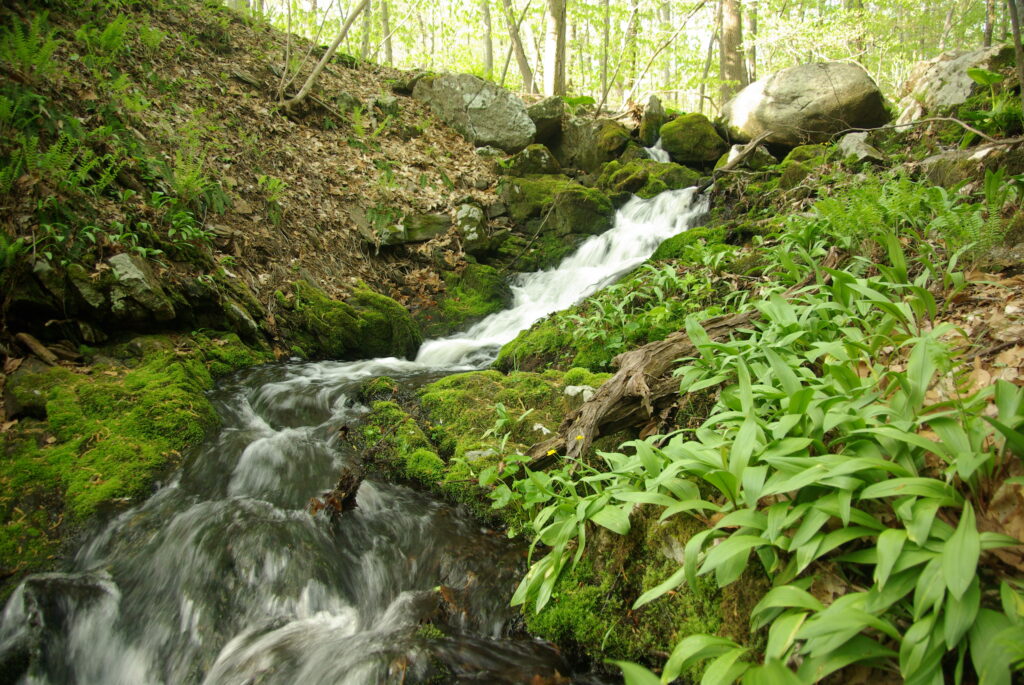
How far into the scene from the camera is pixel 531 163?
36.4 ft

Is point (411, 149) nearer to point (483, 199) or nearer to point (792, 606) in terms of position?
point (483, 199)

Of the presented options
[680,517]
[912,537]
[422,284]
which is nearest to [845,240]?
[680,517]

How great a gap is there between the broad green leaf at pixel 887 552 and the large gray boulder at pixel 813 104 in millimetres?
10032

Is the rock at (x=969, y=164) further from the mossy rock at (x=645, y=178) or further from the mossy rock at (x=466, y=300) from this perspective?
the mossy rock at (x=466, y=300)

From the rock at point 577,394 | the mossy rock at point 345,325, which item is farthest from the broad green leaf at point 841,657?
the mossy rock at point 345,325

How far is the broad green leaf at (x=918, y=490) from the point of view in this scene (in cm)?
160

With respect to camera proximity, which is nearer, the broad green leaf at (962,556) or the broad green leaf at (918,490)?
the broad green leaf at (962,556)

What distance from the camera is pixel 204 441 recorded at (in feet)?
14.3

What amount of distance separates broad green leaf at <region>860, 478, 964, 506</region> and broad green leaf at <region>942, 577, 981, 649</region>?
24 cm

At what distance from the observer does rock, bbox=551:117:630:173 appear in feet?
39.7

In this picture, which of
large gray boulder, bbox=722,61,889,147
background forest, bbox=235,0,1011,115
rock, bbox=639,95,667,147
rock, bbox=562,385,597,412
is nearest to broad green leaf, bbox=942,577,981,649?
rock, bbox=562,385,597,412

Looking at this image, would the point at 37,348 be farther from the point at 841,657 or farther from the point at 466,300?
the point at 841,657

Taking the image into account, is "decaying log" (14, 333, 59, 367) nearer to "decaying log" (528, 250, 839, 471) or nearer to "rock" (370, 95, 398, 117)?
"decaying log" (528, 250, 839, 471)

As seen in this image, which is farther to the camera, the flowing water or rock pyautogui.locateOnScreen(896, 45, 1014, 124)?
rock pyautogui.locateOnScreen(896, 45, 1014, 124)
